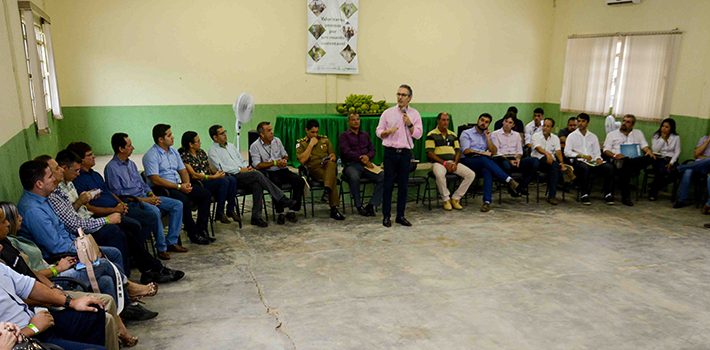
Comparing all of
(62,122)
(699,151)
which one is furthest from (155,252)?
(699,151)

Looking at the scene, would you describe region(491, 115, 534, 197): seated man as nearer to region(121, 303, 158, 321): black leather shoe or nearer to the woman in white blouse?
the woman in white blouse

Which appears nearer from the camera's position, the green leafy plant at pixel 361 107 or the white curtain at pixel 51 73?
the white curtain at pixel 51 73

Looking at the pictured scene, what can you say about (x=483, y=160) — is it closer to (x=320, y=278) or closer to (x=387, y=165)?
(x=387, y=165)

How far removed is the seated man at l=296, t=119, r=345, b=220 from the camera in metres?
5.70

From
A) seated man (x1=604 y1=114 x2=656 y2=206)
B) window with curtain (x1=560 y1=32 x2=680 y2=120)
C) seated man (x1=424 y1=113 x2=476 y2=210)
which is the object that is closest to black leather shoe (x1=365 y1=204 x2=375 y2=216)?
seated man (x1=424 y1=113 x2=476 y2=210)

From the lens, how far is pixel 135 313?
10.5 feet

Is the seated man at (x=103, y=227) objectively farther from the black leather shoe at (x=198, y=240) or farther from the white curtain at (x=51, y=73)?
the white curtain at (x=51, y=73)

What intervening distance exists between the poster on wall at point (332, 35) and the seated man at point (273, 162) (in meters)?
3.10

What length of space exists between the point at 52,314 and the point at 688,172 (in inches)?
277

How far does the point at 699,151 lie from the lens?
253 inches

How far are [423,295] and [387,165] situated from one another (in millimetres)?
1921

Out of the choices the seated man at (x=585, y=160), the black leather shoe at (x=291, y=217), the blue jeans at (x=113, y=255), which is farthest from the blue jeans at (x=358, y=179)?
the blue jeans at (x=113, y=255)

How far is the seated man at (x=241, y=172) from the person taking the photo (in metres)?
5.34

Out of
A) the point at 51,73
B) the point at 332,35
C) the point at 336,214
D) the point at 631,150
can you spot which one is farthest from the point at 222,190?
the point at 631,150
